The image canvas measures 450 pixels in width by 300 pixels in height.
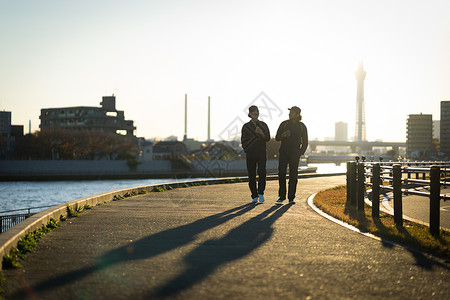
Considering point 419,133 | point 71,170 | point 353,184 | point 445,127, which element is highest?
point 445,127

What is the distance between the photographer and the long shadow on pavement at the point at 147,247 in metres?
3.96

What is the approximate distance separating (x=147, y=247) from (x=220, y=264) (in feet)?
3.73

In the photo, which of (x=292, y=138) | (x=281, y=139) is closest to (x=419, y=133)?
(x=292, y=138)

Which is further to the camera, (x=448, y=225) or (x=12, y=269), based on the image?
(x=448, y=225)

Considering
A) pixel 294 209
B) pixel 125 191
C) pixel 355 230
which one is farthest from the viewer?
pixel 125 191

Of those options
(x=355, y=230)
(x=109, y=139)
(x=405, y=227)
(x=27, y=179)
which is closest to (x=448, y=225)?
(x=405, y=227)

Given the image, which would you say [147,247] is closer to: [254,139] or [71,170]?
[254,139]

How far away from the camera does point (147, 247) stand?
531 centimetres

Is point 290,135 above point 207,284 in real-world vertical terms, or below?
above

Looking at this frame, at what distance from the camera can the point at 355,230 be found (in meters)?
6.74

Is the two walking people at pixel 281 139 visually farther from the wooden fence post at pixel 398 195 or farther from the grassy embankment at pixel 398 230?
the wooden fence post at pixel 398 195

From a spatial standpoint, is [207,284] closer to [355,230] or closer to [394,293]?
[394,293]

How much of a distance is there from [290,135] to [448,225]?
3.42m

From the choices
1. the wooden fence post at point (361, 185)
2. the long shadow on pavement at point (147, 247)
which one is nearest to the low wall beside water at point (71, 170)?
the wooden fence post at point (361, 185)
